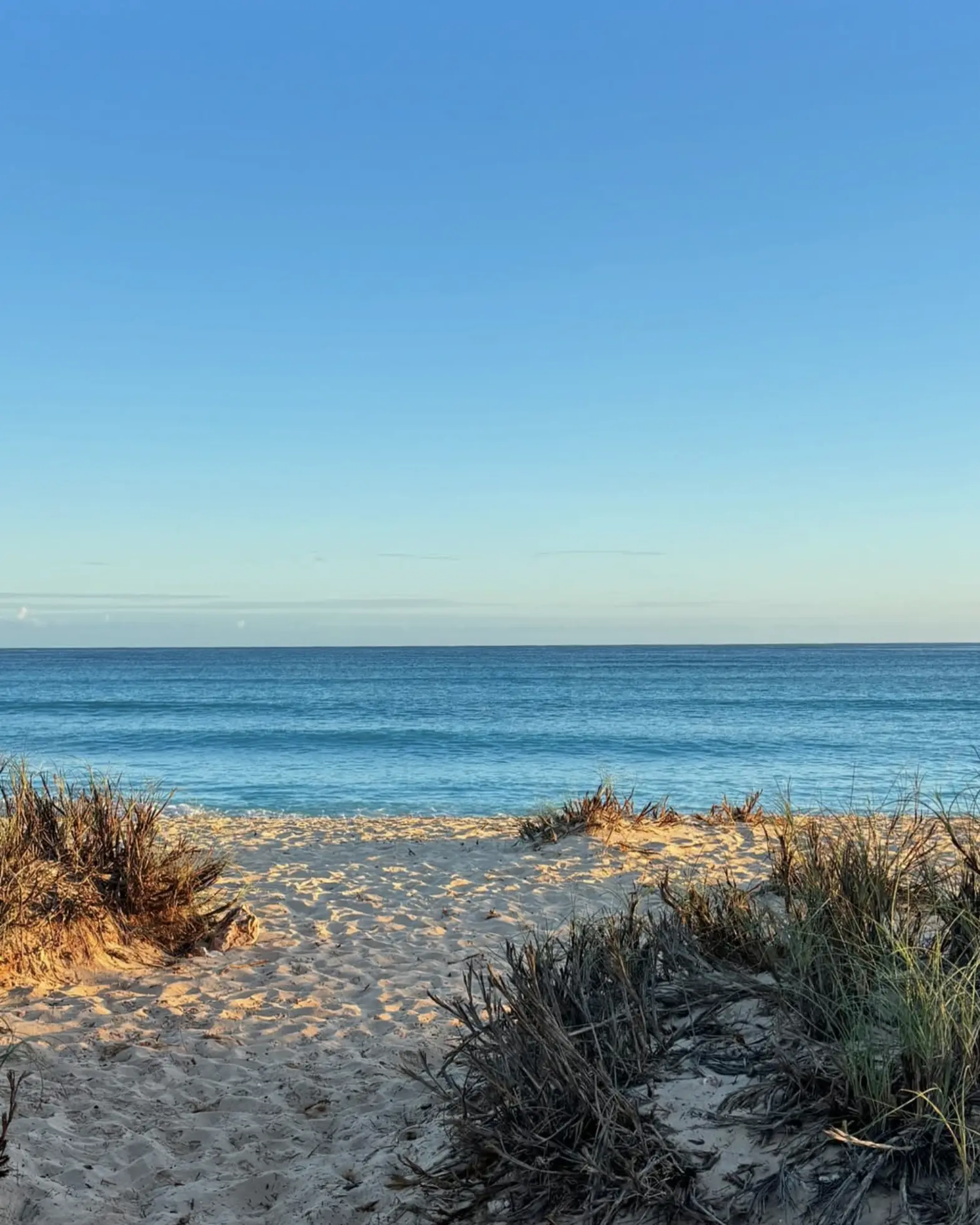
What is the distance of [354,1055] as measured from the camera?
493 cm

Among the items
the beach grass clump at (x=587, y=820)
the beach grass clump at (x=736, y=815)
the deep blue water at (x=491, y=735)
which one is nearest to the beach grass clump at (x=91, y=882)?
the beach grass clump at (x=587, y=820)

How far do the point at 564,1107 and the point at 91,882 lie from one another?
14.0 ft

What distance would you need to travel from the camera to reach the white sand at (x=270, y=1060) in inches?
142

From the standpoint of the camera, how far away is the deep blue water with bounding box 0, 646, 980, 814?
63.5 ft

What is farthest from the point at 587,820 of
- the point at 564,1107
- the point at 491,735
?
the point at 491,735

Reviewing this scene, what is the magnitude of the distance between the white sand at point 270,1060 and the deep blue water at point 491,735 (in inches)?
132

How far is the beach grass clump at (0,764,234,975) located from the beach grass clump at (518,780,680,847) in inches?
174

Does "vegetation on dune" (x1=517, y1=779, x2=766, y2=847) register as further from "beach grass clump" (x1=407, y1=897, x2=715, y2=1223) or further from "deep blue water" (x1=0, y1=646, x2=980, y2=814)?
"beach grass clump" (x1=407, y1=897, x2=715, y2=1223)

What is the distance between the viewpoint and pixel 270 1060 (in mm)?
4895

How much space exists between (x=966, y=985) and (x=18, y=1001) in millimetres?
4963

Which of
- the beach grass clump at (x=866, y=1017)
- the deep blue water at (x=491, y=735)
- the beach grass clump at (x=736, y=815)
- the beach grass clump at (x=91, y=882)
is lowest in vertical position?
the deep blue water at (x=491, y=735)

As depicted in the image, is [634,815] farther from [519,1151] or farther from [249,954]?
[519,1151]

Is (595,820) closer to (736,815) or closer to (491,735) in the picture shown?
(736,815)

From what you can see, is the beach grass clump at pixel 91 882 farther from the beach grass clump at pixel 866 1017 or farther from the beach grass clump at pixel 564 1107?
the beach grass clump at pixel 866 1017
